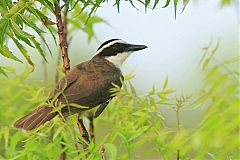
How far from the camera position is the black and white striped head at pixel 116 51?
7.97 feet

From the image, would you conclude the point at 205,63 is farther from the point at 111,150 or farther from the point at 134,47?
the point at 134,47

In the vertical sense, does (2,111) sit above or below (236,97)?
below

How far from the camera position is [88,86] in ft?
6.97

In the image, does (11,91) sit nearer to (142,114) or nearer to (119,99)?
(119,99)

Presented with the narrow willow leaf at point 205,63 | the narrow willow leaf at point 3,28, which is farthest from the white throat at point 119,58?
the narrow willow leaf at point 205,63

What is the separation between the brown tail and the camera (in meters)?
1.83

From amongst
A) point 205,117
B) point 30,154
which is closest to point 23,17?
point 30,154

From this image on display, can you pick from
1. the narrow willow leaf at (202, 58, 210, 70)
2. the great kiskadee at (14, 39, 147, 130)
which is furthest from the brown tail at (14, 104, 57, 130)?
the narrow willow leaf at (202, 58, 210, 70)

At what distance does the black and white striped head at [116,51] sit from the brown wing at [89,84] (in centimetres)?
20

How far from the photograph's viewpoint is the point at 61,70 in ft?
6.28

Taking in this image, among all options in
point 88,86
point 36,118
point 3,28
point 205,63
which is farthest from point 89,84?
point 205,63

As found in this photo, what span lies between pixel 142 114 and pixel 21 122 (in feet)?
1.47

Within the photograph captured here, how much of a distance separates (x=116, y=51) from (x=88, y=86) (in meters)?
0.36

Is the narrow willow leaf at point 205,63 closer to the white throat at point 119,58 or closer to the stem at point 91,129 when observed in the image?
the stem at point 91,129
